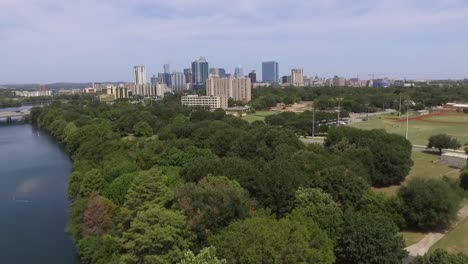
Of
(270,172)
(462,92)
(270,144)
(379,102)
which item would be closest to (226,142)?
(270,144)

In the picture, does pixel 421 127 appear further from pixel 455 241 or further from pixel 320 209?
pixel 320 209

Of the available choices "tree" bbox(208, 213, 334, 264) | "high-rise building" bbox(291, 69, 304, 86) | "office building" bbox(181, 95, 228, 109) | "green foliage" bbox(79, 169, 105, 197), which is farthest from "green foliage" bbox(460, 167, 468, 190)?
"high-rise building" bbox(291, 69, 304, 86)

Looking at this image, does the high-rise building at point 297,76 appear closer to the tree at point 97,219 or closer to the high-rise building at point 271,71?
the high-rise building at point 271,71

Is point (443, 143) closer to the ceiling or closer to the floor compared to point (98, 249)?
closer to the ceiling

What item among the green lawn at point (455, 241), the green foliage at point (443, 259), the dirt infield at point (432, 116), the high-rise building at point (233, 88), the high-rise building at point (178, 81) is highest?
the high-rise building at point (178, 81)

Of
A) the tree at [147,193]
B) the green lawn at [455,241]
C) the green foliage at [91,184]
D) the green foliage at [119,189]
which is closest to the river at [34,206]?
the green foliage at [91,184]

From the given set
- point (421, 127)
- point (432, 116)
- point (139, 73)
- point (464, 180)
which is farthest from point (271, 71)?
point (464, 180)
